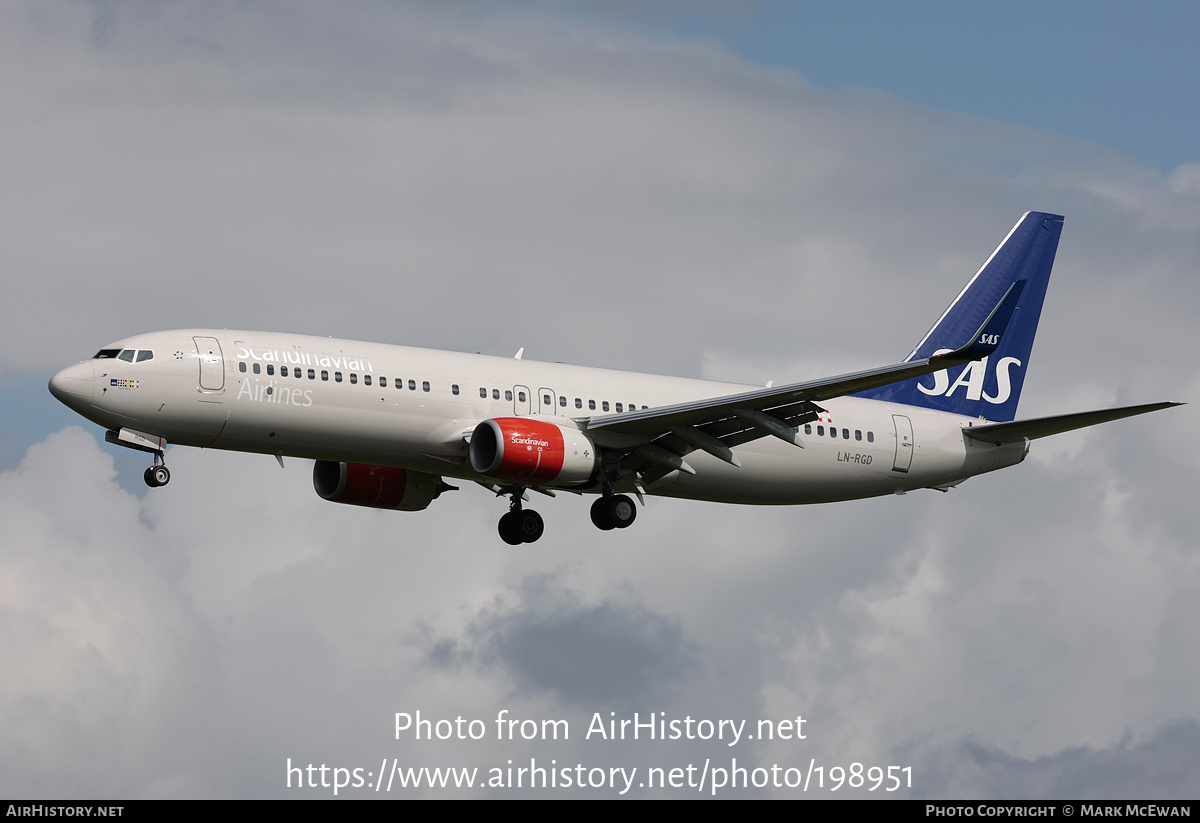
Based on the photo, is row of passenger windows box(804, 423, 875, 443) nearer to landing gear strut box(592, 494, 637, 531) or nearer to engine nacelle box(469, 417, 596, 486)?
landing gear strut box(592, 494, 637, 531)

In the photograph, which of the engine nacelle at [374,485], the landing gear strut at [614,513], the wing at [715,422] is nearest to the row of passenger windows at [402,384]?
the wing at [715,422]

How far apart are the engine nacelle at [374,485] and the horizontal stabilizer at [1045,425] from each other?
724 inches

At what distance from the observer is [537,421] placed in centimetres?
4516

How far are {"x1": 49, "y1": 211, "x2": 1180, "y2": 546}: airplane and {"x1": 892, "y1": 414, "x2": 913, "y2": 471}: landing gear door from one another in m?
0.05

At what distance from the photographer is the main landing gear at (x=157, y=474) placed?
4294cm

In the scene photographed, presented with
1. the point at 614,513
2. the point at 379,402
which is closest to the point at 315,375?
the point at 379,402

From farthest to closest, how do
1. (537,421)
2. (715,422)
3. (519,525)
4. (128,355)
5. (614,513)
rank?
(519,525) → (614,513) → (715,422) → (537,421) → (128,355)

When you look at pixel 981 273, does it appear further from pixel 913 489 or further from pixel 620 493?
pixel 620 493

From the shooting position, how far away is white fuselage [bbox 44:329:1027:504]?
42219 mm

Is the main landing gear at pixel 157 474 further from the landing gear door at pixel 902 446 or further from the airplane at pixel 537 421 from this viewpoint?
the landing gear door at pixel 902 446

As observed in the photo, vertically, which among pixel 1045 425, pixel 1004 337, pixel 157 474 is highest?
pixel 1004 337

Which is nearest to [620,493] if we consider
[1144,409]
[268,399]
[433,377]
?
[433,377]

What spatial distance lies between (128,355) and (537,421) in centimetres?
1145

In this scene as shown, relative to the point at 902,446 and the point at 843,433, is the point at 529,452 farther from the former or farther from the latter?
the point at 902,446
